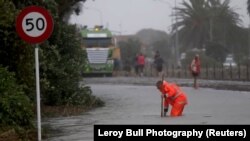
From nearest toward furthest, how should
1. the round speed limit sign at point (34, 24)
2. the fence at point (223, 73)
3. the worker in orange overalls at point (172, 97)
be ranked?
the round speed limit sign at point (34, 24) < the worker in orange overalls at point (172, 97) < the fence at point (223, 73)

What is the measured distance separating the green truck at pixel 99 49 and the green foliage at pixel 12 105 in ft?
110

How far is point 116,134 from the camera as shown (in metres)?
9.93

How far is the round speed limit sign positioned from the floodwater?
234 centimetres

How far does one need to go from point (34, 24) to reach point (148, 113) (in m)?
7.20

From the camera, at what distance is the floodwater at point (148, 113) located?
15.3m

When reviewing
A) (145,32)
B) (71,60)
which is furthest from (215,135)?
(145,32)

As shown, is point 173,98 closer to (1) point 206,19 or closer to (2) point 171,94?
(2) point 171,94

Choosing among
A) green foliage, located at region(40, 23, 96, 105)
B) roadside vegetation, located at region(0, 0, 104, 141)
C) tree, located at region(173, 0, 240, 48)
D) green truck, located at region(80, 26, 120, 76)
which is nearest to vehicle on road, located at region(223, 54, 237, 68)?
tree, located at region(173, 0, 240, 48)

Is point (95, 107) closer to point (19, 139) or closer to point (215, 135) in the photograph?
point (19, 139)

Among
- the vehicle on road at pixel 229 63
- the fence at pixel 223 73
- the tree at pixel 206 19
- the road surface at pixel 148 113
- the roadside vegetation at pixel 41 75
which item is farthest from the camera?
the tree at pixel 206 19

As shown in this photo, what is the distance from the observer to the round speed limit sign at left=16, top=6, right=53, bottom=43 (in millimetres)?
12656

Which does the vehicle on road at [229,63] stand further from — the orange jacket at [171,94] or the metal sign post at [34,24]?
the metal sign post at [34,24]

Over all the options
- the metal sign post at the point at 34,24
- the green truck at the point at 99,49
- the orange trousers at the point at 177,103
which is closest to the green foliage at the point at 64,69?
the orange trousers at the point at 177,103

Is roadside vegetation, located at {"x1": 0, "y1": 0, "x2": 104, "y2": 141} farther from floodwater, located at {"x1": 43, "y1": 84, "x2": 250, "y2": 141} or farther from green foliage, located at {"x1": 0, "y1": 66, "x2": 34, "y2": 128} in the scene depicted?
floodwater, located at {"x1": 43, "y1": 84, "x2": 250, "y2": 141}
